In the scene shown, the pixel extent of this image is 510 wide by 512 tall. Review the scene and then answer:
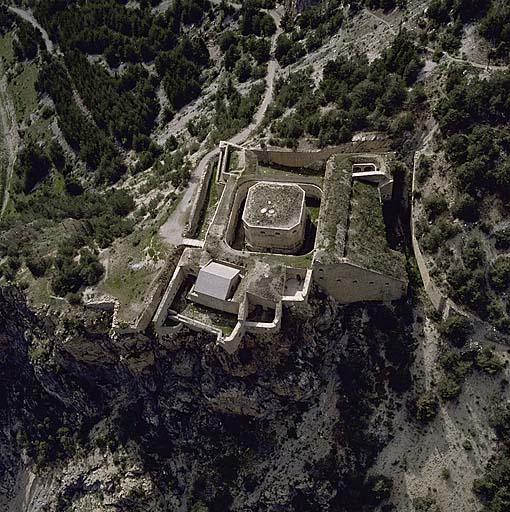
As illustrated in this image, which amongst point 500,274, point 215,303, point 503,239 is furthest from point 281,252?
point 503,239

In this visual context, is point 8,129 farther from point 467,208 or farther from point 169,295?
point 467,208

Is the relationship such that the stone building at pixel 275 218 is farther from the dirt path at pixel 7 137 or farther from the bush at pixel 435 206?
the dirt path at pixel 7 137

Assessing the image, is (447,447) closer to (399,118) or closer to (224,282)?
(224,282)

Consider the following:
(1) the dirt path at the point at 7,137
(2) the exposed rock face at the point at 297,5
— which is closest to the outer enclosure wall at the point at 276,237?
(2) the exposed rock face at the point at 297,5

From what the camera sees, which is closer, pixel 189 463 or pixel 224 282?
pixel 224 282

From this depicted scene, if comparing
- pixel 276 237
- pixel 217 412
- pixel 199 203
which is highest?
pixel 276 237

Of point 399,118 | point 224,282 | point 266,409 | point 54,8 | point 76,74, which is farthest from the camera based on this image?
point 54,8

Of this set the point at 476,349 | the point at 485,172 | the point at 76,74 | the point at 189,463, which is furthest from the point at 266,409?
the point at 76,74

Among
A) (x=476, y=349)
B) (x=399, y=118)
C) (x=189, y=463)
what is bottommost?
(x=189, y=463)
